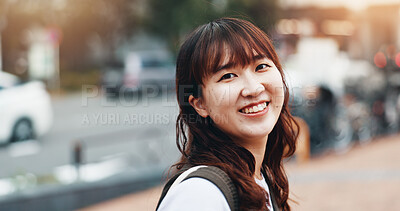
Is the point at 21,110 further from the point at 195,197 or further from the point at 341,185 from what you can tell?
the point at 195,197

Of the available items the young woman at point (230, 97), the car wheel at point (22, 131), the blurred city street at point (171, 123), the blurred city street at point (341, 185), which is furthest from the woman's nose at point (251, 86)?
the car wheel at point (22, 131)

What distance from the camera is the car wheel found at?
34.3ft

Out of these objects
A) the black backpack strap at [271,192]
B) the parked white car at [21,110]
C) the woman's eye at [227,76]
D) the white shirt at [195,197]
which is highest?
the woman's eye at [227,76]

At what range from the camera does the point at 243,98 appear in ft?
4.96

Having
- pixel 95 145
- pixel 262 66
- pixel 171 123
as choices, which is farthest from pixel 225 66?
pixel 95 145

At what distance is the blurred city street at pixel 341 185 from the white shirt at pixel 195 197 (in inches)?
155

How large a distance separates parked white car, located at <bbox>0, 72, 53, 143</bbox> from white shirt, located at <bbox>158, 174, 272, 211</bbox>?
9356 mm

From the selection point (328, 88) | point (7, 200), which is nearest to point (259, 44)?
point (7, 200)

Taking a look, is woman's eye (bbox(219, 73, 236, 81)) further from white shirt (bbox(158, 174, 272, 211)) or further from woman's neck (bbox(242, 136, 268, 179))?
white shirt (bbox(158, 174, 272, 211))

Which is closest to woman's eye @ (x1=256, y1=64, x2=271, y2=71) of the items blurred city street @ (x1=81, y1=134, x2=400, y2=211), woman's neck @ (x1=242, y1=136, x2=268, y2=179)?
woman's neck @ (x1=242, y1=136, x2=268, y2=179)

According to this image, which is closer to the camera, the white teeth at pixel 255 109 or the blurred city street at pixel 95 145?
the white teeth at pixel 255 109

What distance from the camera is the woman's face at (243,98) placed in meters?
1.50

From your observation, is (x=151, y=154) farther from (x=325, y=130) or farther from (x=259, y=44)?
(x=259, y=44)

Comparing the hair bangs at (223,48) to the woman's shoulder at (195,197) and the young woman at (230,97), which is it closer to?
the young woman at (230,97)
